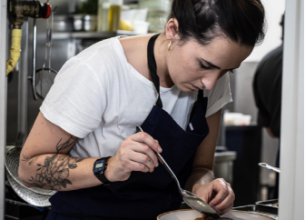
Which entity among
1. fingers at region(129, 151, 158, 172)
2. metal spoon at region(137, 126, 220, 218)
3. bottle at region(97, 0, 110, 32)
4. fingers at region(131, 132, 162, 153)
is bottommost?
metal spoon at region(137, 126, 220, 218)

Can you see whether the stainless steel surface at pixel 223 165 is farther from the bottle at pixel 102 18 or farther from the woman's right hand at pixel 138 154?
the woman's right hand at pixel 138 154

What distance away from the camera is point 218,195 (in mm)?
1149

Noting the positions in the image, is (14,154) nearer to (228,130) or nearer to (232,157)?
(232,157)

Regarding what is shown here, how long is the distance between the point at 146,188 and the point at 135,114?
0.25 m

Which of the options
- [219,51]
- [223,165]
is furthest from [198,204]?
[223,165]

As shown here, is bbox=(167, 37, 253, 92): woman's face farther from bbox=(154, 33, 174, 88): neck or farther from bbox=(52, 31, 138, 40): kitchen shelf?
bbox=(52, 31, 138, 40): kitchen shelf

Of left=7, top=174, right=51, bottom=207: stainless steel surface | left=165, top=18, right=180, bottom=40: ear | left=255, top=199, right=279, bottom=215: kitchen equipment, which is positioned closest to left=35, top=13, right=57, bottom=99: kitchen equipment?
left=7, top=174, right=51, bottom=207: stainless steel surface

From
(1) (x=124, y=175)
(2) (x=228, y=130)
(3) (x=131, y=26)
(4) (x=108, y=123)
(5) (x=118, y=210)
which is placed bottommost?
(2) (x=228, y=130)

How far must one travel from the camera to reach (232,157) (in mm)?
3066

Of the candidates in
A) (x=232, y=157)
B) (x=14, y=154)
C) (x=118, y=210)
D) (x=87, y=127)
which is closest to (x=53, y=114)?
(x=87, y=127)

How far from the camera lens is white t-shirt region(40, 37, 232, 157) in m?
1.05

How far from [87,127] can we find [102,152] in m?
0.15

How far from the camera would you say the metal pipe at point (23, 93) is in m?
1.62

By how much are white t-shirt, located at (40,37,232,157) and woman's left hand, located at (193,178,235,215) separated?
9.6 inches
